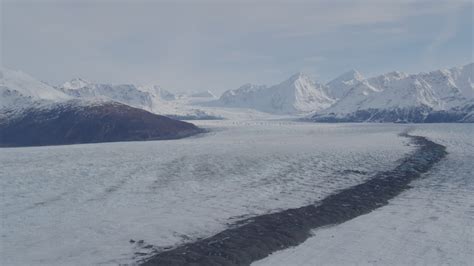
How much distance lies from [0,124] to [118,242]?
134 m

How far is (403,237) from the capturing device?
71.9 ft

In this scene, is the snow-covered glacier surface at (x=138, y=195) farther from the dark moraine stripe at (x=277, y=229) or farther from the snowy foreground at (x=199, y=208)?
the dark moraine stripe at (x=277, y=229)

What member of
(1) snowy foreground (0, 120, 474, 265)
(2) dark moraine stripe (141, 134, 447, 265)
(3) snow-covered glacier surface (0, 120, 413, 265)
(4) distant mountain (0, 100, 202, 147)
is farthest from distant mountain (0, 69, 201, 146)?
(2) dark moraine stripe (141, 134, 447, 265)

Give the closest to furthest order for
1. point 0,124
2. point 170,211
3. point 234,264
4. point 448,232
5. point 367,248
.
Result: point 234,264, point 367,248, point 448,232, point 170,211, point 0,124

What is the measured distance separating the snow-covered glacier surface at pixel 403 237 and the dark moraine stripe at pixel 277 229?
2.61 feet

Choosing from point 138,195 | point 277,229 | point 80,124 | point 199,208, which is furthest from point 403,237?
point 80,124

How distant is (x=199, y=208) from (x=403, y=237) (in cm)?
1143

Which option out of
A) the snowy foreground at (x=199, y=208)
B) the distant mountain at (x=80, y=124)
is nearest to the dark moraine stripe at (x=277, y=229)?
the snowy foreground at (x=199, y=208)

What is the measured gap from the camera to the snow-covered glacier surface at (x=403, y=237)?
1937 cm

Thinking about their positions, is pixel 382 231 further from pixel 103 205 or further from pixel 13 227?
pixel 13 227

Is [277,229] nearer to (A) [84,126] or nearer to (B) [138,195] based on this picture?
(B) [138,195]

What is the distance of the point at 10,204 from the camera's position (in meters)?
28.0

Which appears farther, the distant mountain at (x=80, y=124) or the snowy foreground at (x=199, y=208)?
the distant mountain at (x=80, y=124)

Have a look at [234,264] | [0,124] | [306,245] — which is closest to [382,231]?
[306,245]
